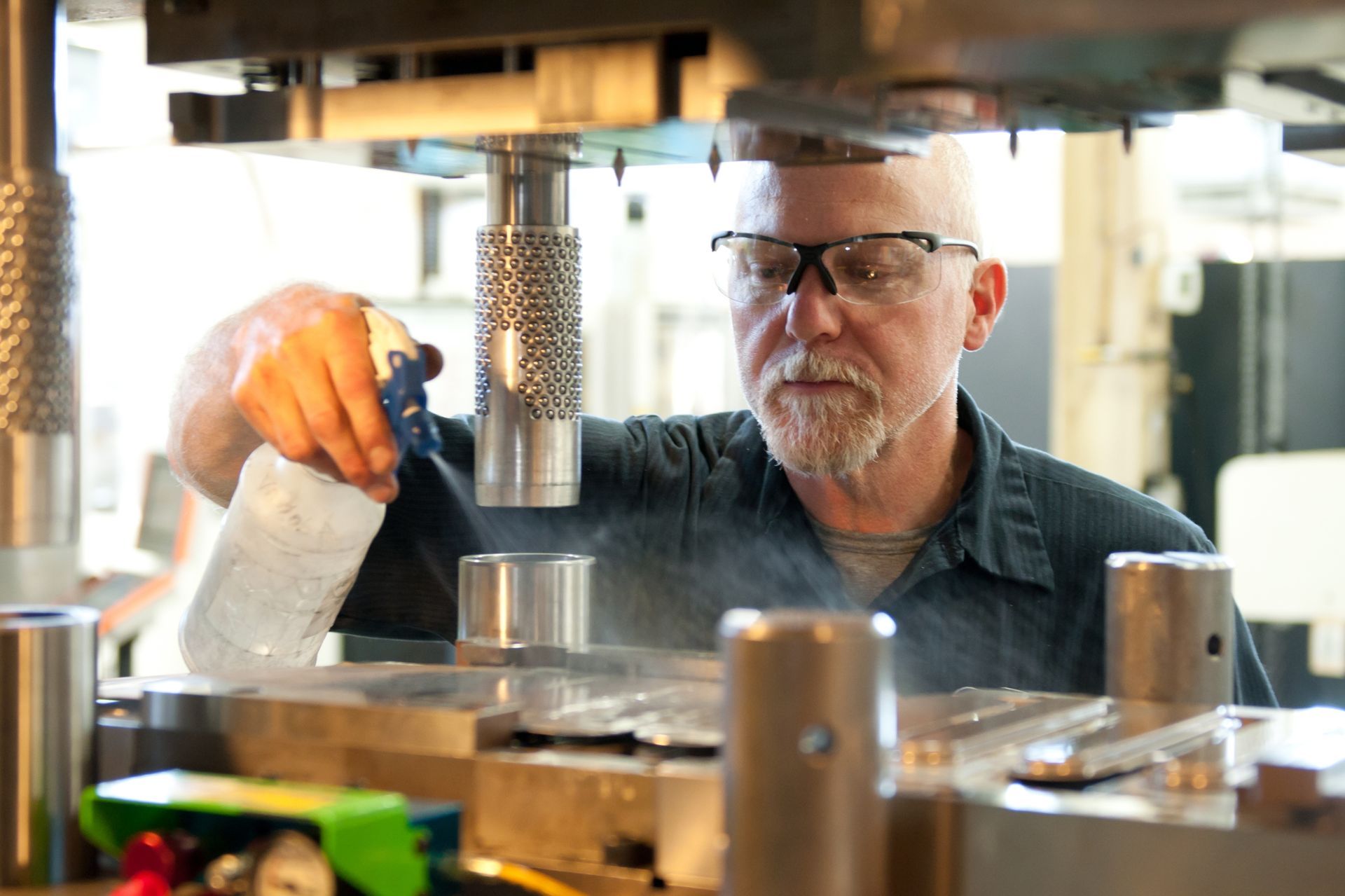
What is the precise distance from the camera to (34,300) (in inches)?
35.4

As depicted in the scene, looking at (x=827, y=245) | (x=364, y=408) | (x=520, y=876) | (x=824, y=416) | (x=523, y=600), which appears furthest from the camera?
(x=824, y=416)

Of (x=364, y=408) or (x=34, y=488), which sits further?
(x=364, y=408)

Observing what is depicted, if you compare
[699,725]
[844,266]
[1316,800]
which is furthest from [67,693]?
[844,266]

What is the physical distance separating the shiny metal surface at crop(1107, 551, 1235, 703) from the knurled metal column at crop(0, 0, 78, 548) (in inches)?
26.4

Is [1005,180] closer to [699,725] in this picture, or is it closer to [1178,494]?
[1178,494]

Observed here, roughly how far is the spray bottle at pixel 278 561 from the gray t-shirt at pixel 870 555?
0.68 m

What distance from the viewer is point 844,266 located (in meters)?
1.66

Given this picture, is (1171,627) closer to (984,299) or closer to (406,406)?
(406,406)

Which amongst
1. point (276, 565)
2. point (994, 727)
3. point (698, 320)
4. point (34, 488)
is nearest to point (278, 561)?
point (276, 565)

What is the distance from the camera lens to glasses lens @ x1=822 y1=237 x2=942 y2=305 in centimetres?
166

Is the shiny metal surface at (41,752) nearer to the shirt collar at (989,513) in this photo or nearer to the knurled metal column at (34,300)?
the knurled metal column at (34,300)

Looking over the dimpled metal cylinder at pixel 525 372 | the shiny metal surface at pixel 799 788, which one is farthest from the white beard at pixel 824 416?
the shiny metal surface at pixel 799 788

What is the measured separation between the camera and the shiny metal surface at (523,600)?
118 cm

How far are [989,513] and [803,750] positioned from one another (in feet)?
3.83
